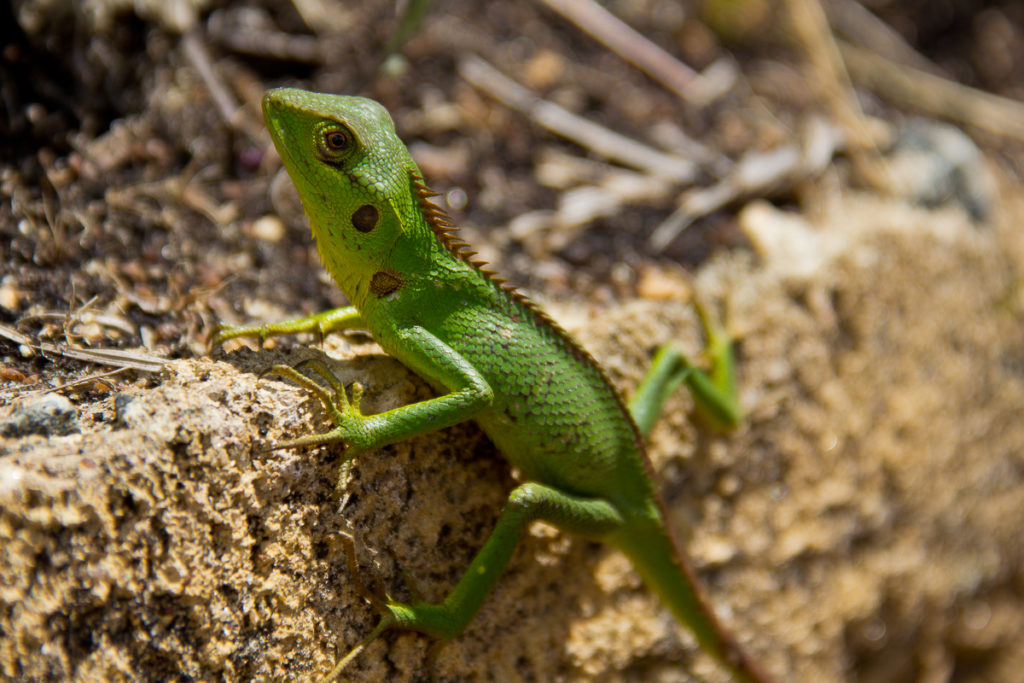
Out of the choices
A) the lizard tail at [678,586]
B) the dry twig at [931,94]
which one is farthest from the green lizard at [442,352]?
the dry twig at [931,94]

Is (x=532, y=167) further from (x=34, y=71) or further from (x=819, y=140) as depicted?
(x=34, y=71)

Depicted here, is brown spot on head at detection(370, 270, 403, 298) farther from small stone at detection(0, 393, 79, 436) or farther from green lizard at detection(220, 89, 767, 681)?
small stone at detection(0, 393, 79, 436)

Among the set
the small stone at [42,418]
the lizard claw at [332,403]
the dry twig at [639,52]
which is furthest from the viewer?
the dry twig at [639,52]

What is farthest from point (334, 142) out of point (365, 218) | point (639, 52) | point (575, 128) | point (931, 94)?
point (931, 94)

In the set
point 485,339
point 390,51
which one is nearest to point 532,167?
point 390,51

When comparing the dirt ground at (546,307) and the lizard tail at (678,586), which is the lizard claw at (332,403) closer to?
the dirt ground at (546,307)

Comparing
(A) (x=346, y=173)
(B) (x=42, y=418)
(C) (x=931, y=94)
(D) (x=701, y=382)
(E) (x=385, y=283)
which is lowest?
(D) (x=701, y=382)

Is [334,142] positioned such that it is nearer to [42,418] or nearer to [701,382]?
[42,418]

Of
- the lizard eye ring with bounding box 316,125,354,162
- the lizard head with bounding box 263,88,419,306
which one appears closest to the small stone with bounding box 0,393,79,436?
the lizard head with bounding box 263,88,419,306
